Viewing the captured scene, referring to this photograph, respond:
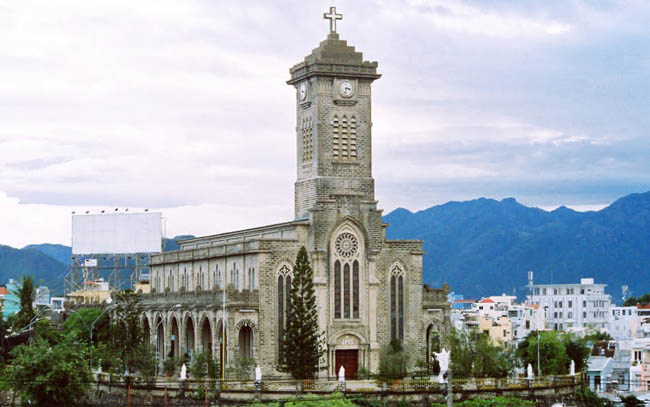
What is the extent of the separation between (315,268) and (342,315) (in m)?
3.52

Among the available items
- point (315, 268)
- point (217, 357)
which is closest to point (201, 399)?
point (217, 357)

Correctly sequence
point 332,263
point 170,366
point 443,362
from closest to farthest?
1. point 443,362
2. point 332,263
3. point 170,366

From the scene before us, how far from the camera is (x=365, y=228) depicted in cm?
8106

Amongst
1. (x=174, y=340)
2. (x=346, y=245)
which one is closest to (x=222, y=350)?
(x=346, y=245)

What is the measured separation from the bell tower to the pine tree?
654 centimetres

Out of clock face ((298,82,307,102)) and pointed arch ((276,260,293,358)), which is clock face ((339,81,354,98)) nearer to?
clock face ((298,82,307,102))

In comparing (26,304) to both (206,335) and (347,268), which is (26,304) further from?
(347,268)

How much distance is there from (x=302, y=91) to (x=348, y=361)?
18.6 meters

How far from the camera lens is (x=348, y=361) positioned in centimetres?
8062

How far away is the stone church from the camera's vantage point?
259 feet

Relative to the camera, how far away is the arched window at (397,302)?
269 ft

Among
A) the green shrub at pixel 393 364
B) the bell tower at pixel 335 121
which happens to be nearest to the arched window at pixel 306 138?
the bell tower at pixel 335 121

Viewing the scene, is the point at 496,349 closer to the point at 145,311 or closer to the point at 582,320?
Result: the point at 145,311

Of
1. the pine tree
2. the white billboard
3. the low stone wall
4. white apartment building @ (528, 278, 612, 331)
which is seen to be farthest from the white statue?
white apartment building @ (528, 278, 612, 331)
